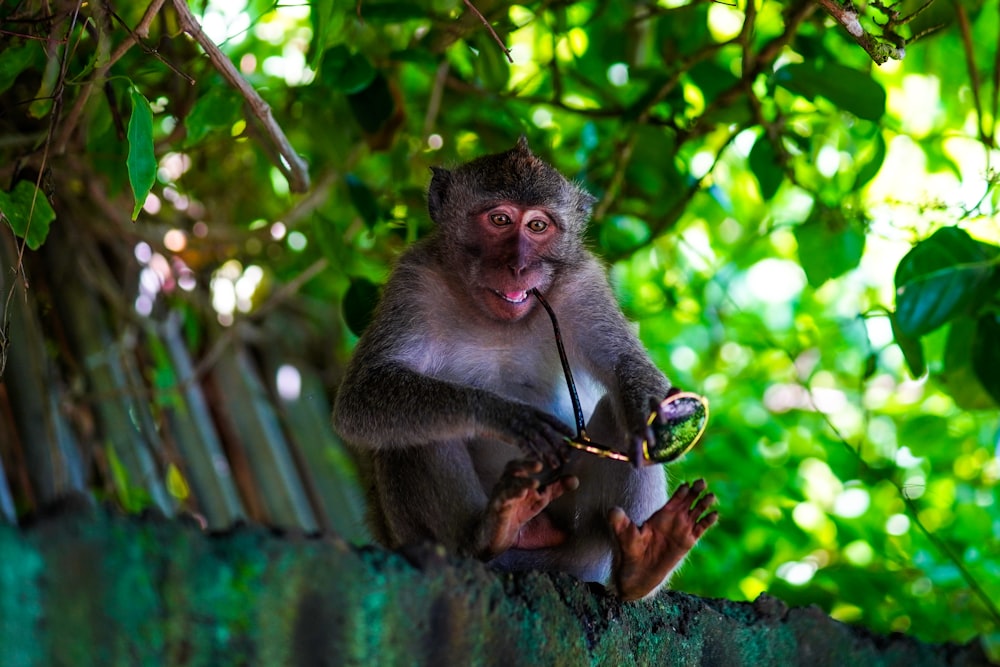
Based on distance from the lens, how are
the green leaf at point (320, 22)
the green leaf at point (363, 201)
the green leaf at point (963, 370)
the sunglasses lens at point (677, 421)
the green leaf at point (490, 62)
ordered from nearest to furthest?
the sunglasses lens at point (677, 421)
the green leaf at point (320, 22)
the green leaf at point (963, 370)
the green leaf at point (363, 201)
the green leaf at point (490, 62)

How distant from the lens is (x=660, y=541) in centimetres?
310

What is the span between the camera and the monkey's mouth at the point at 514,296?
143 inches

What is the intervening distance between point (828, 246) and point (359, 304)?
1818 millimetres

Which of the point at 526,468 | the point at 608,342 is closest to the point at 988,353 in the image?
the point at 608,342

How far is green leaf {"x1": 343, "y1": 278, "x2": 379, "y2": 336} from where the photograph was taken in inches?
177

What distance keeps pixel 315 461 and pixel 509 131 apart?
83.0 inches

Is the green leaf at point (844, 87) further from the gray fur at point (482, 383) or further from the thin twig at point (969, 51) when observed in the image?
the gray fur at point (482, 383)

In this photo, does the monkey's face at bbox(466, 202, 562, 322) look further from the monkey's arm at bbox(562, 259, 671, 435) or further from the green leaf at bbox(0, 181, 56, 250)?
the green leaf at bbox(0, 181, 56, 250)

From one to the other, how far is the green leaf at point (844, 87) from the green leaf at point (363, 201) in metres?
1.66

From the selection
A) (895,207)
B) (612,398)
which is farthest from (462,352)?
(895,207)

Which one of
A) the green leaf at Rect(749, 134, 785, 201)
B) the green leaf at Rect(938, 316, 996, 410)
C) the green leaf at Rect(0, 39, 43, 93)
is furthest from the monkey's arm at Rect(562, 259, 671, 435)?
the green leaf at Rect(0, 39, 43, 93)

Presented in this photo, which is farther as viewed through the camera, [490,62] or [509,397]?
[490,62]

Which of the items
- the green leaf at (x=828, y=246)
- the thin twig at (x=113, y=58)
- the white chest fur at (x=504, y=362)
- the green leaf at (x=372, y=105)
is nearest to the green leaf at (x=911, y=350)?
the green leaf at (x=828, y=246)

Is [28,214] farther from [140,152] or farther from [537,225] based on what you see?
[537,225]
